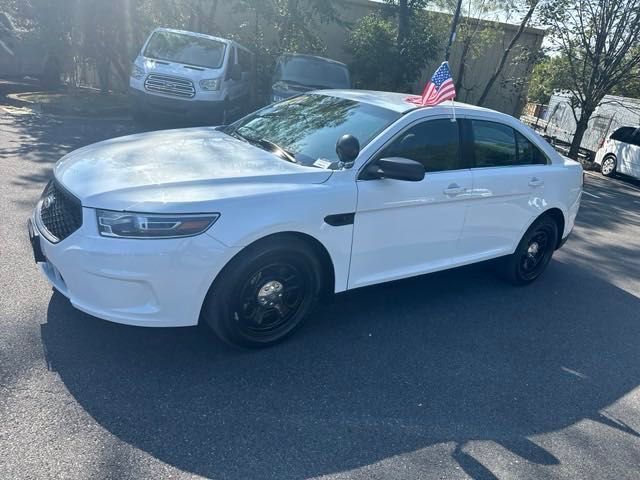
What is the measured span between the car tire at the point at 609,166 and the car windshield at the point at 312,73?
8.84 metres

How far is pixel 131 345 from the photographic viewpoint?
11.2 feet

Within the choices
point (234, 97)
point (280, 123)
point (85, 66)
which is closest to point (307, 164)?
point (280, 123)

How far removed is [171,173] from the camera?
3346mm

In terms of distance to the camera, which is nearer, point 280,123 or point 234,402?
point 234,402

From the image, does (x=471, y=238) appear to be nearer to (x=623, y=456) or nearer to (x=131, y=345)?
(x=623, y=456)

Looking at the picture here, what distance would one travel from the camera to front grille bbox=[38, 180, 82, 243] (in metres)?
3.15

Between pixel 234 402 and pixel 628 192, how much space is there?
1395cm

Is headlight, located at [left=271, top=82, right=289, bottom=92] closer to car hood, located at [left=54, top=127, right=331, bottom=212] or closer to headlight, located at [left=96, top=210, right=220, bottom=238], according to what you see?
car hood, located at [left=54, top=127, right=331, bottom=212]

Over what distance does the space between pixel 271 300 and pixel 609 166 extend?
16.1 meters

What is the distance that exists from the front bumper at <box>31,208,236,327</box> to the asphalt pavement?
1.24ft

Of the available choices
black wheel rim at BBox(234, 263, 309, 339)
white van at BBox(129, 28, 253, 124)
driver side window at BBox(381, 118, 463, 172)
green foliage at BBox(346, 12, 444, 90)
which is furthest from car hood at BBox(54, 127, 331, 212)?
green foliage at BBox(346, 12, 444, 90)

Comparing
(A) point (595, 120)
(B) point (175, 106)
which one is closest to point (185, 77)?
(B) point (175, 106)

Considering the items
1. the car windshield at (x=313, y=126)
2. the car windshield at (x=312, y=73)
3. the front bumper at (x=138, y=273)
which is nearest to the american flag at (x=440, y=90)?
the car windshield at (x=313, y=126)

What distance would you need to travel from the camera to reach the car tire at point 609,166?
1625 cm
